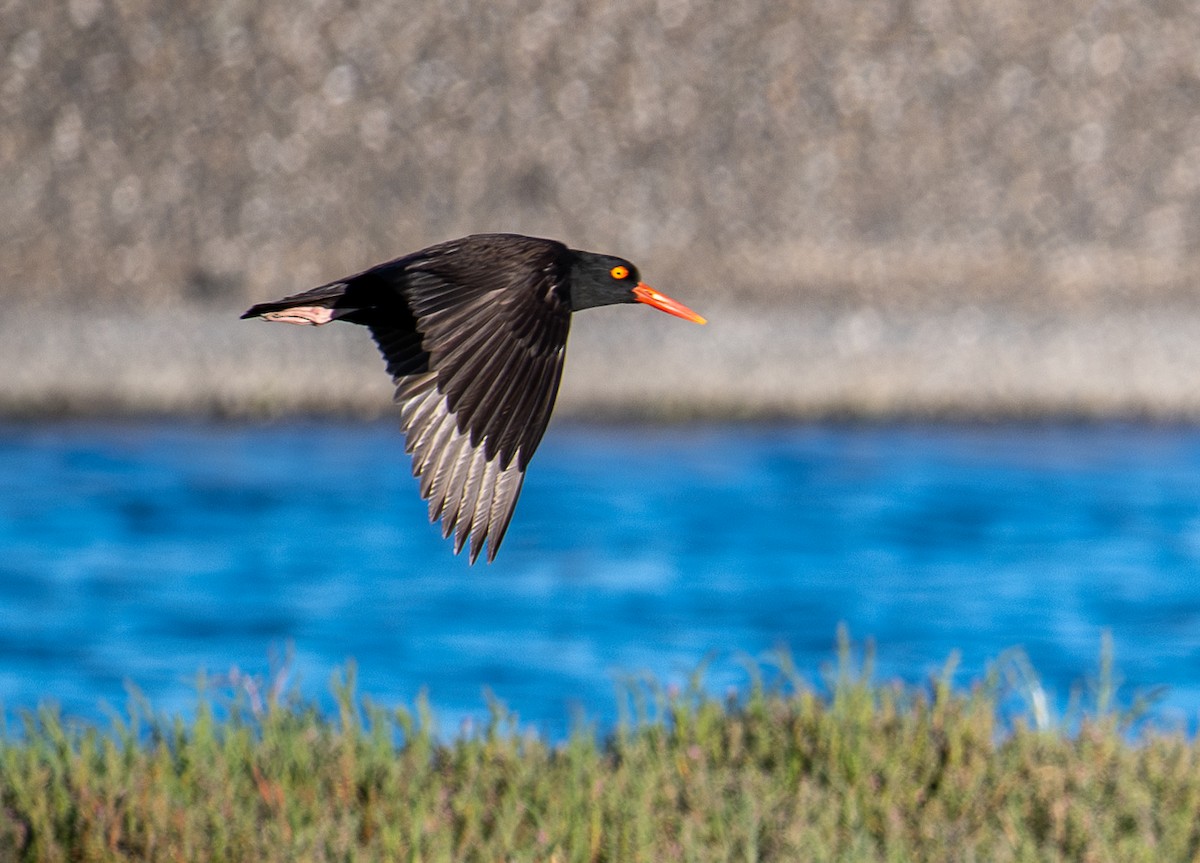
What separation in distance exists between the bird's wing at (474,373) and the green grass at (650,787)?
96cm

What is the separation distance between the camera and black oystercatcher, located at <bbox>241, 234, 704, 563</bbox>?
3977 millimetres

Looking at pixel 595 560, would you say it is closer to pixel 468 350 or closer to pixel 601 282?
pixel 601 282

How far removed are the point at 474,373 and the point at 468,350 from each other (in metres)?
0.06

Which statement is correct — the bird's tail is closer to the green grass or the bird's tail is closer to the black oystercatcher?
the black oystercatcher

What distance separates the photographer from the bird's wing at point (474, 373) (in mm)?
3957

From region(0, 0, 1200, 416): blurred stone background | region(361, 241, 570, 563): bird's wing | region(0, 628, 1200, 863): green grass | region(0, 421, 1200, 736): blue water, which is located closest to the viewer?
region(361, 241, 570, 563): bird's wing

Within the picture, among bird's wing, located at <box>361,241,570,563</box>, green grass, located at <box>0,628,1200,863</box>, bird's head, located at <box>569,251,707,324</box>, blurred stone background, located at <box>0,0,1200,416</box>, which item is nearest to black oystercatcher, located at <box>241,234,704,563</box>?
bird's wing, located at <box>361,241,570,563</box>

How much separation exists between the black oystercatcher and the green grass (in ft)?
3.17

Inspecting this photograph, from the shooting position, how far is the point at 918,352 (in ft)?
55.8

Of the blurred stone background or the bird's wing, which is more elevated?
the blurred stone background

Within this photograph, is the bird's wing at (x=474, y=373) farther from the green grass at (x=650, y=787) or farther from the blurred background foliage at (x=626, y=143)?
the blurred background foliage at (x=626, y=143)

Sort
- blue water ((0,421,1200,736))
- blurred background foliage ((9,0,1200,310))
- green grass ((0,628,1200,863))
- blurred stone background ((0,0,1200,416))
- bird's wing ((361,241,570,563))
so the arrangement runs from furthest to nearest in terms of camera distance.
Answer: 1. blurred background foliage ((9,0,1200,310))
2. blurred stone background ((0,0,1200,416))
3. blue water ((0,421,1200,736))
4. green grass ((0,628,1200,863))
5. bird's wing ((361,241,570,563))

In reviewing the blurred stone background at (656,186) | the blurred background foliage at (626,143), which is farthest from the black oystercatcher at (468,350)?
the blurred background foliage at (626,143)

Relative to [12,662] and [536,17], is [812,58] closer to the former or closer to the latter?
[536,17]
